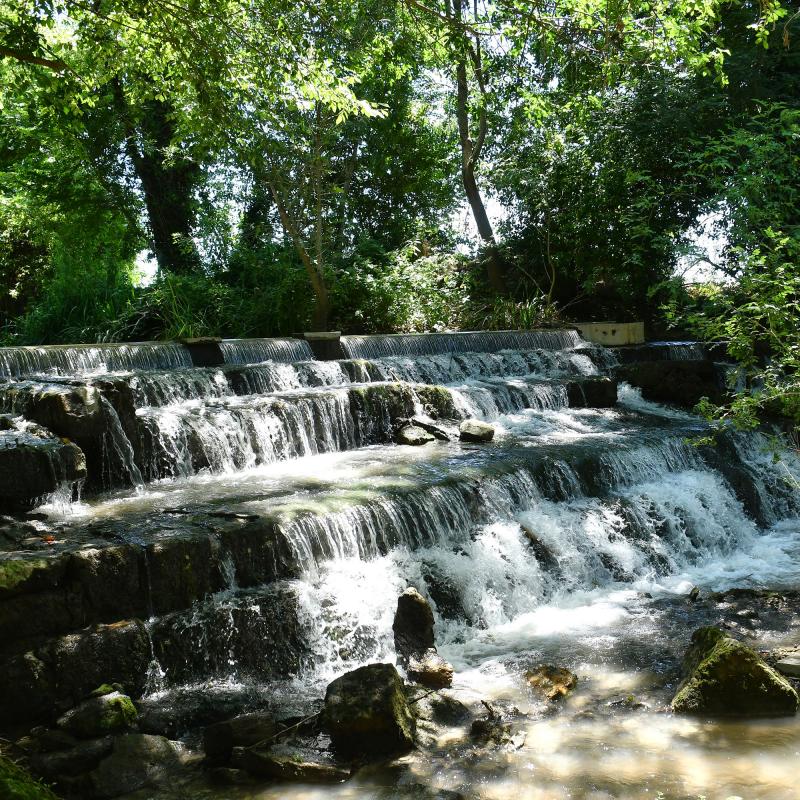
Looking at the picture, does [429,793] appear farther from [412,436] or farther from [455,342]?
[455,342]

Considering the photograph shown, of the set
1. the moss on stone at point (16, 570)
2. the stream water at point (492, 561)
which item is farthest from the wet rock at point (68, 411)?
the moss on stone at point (16, 570)

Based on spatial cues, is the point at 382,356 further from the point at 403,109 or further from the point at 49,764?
the point at 49,764

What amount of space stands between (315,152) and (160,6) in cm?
582

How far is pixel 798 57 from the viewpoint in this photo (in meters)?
13.6

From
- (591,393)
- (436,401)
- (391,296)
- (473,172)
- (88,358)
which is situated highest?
(473,172)

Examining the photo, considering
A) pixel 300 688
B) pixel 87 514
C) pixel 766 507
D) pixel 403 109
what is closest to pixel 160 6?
pixel 87 514

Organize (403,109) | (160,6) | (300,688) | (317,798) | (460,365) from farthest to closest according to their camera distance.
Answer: (403,109) → (460,365) → (160,6) → (300,688) → (317,798)

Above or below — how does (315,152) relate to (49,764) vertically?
above

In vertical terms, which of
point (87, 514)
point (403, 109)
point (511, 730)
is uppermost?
point (403, 109)

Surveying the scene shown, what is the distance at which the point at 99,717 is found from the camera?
4164mm

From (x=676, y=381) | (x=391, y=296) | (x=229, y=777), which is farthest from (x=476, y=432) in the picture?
(x=391, y=296)

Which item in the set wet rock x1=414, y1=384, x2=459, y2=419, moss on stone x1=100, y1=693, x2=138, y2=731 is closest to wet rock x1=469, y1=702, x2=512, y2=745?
moss on stone x1=100, y1=693, x2=138, y2=731

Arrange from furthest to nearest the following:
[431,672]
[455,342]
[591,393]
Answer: [455,342]
[591,393]
[431,672]

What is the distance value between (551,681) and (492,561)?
1775mm
